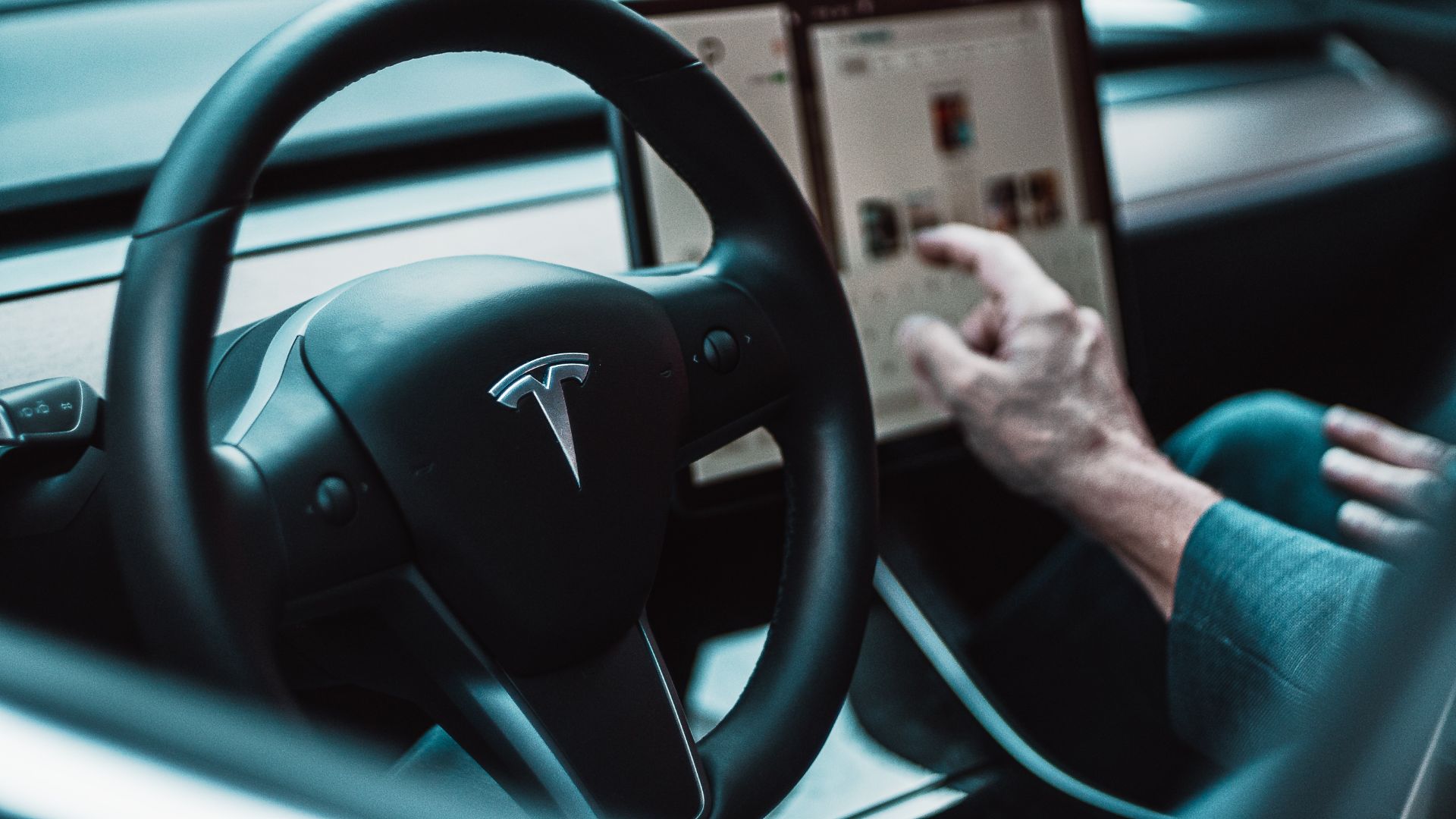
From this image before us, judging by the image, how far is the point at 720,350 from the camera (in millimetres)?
647

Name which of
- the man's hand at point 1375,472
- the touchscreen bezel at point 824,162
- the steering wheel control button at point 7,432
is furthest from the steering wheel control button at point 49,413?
the man's hand at point 1375,472

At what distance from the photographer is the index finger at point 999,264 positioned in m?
0.91

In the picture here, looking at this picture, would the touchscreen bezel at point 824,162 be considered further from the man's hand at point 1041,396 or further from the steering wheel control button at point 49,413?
the steering wheel control button at point 49,413

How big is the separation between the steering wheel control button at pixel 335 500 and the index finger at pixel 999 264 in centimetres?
55

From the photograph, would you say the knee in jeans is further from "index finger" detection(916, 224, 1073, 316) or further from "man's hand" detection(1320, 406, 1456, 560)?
"index finger" detection(916, 224, 1073, 316)

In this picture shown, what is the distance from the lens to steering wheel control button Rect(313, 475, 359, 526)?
1.59 feet

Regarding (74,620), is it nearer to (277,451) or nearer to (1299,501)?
(277,451)

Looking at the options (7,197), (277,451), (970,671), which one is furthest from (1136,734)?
(7,197)

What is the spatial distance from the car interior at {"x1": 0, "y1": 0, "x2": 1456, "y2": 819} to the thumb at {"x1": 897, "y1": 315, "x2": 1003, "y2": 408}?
0.02 meters

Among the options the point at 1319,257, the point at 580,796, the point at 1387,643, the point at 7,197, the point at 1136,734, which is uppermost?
the point at 7,197

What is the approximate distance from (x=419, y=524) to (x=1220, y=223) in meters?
1.02

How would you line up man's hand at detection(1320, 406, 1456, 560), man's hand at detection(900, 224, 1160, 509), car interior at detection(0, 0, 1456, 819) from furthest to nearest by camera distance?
1. man's hand at detection(900, 224, 1160, 509)
2. man's hand at detection(1320, 406, 1456, 560)
3. car interior at detection(0, 0, 1456, 819)

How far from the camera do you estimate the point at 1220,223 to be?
1284mm

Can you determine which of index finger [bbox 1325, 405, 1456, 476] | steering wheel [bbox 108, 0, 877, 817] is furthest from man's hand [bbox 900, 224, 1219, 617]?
steering wheel [bbox 108, 0, 877, 817]
